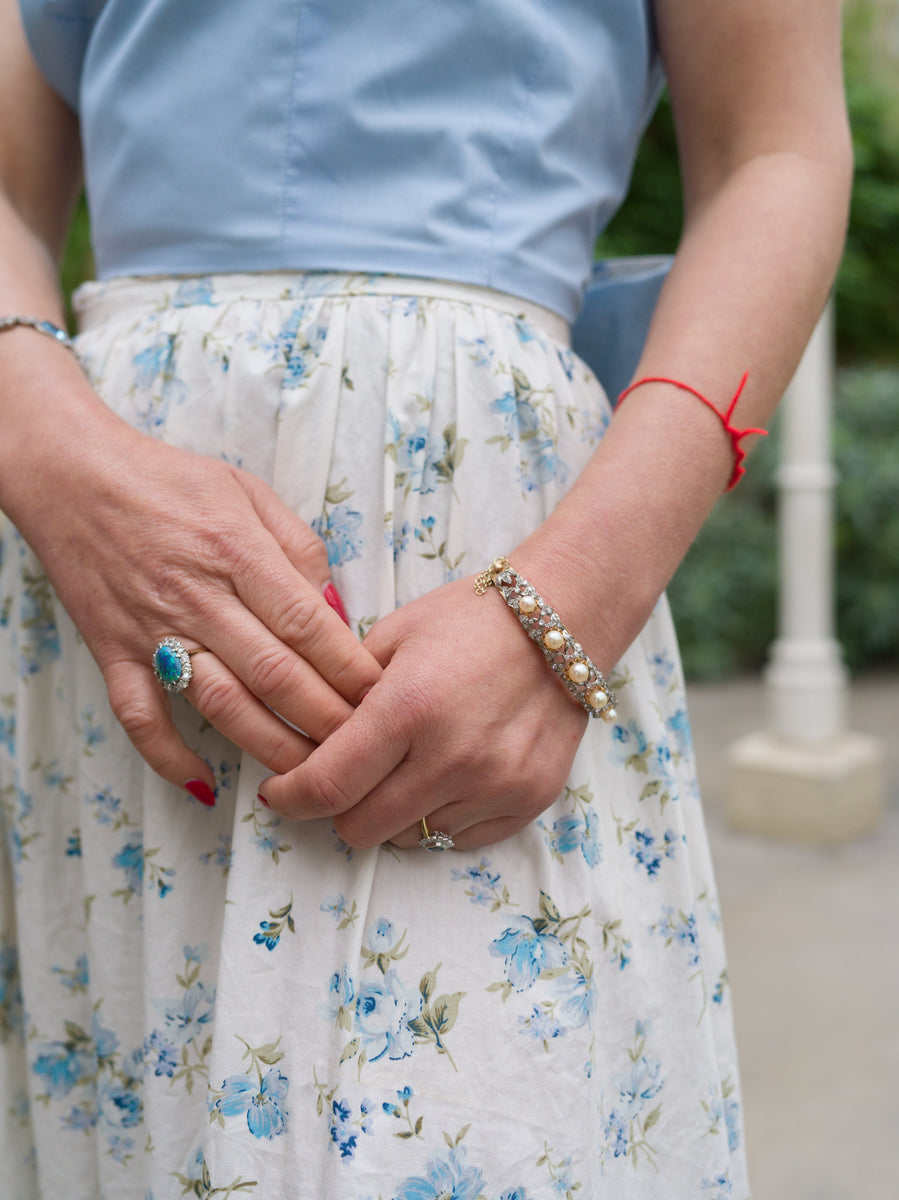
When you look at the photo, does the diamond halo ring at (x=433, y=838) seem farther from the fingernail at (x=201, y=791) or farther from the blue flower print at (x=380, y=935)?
the fingernail at (x=201, y=791)

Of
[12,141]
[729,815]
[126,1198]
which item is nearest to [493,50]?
[12,141]

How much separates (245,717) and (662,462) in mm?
302

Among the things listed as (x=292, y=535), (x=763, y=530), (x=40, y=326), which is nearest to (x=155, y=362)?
(x=40, y=326)

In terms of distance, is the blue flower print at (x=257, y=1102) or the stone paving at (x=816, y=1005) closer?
the blue flower print at (x=257, y=1102)

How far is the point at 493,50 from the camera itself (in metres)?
0.70

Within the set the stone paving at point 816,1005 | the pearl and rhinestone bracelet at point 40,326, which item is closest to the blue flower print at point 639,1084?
the pearl and rhinestone bracelet at point 40,326

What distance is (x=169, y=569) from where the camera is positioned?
612 millimetres

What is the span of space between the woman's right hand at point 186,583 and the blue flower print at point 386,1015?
14 centimetres

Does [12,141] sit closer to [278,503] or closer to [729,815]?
[278,503]

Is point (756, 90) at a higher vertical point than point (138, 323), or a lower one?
higher

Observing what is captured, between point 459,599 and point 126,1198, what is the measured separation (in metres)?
0.51

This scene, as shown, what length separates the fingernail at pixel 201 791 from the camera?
660 millimetres

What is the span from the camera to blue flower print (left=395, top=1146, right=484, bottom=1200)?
1.89 feet

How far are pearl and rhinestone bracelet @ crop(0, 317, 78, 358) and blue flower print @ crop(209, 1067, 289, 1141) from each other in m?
0.51
